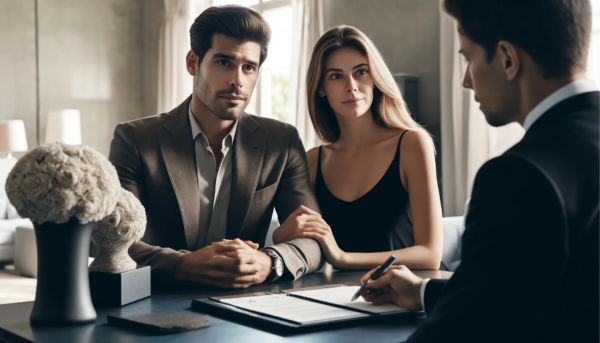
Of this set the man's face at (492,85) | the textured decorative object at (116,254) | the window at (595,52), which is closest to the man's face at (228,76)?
the textured decorative object at (116,254)

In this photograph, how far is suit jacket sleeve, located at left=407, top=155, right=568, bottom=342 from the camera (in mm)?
708

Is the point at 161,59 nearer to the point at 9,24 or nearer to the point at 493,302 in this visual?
the point at 9,24

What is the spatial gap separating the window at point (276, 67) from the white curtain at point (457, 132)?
7.78 feet

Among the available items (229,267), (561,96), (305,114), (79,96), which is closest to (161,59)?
(79,96)

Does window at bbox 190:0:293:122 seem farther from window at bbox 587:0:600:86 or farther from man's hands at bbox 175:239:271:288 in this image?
man's hands at bbox 175:239:271:288

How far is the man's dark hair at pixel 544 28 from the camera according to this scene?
84cm

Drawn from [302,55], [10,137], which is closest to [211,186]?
[302,55]

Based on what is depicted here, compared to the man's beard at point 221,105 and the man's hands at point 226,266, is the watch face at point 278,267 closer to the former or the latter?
the man's hands at point 226,266

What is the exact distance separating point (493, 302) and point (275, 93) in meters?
6.47

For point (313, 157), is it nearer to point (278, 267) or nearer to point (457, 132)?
point (278, 267)

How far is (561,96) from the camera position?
2.80 ft

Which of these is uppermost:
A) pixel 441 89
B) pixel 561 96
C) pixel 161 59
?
pixel 161 59

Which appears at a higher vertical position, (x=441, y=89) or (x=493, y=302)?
(x=441, y=89)

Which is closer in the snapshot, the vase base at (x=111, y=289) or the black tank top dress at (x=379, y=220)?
the vase base at (x=111, y=289)
